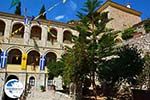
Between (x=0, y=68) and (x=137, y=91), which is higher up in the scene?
(x=0, y=68)

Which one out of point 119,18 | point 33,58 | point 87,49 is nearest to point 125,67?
point 87,49

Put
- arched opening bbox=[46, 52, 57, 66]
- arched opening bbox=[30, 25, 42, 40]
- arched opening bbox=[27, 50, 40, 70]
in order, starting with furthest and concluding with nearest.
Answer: arched opening bbox=[46, 52, 57, 66]
arched opening bbox=[30, 25, 42, 40]
arched opening bbox=[27, 50, 40, 70]

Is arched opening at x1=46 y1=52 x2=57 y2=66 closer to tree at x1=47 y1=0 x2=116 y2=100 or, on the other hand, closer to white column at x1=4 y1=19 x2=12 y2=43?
white column at x1=4 y1=19 x2=12 y2=43

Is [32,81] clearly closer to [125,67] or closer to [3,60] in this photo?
[3,60]

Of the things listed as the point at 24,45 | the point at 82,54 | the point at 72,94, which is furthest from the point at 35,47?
the point at 82,54

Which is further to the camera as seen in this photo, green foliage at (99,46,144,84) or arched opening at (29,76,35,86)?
arched opening at (29,76,35,86)

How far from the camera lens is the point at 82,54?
56.1ft

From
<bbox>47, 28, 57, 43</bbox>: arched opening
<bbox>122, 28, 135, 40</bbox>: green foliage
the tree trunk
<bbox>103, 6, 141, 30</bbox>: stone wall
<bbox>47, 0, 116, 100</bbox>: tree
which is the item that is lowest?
the tree trunk

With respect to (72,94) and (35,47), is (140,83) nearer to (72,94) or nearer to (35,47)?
(72,94)

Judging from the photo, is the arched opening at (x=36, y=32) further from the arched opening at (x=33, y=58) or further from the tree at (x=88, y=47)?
the tree at (x=88, y=47)

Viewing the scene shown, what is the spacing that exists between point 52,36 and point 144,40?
1444 centimetres

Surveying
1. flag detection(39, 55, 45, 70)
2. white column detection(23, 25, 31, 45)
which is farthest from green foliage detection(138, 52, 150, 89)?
white column detection(23, 25, 31, 45)

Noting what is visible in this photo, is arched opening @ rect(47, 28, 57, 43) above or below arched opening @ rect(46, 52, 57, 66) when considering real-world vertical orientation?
above

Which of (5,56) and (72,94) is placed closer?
(72,94)
